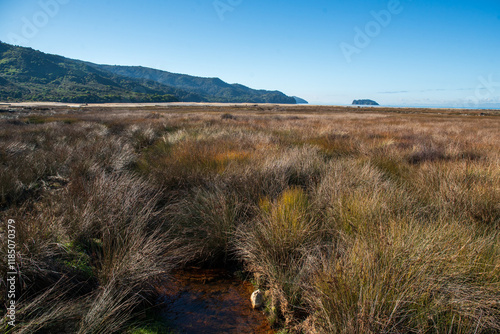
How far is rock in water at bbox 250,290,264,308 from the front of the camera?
269 cm

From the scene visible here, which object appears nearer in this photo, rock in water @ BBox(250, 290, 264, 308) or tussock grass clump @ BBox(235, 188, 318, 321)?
tussock grass clump @ BBox(235, 188, 318, 321)

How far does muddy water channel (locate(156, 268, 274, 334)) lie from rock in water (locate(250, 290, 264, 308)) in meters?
0.06

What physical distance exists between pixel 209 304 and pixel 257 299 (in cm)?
56

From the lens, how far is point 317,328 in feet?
6.82

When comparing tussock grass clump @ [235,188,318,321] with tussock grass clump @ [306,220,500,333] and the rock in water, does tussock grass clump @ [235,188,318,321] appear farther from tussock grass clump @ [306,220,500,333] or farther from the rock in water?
tussock grass clump @ [306,220,500,333]

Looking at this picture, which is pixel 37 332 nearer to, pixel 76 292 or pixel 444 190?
pixel 76 292

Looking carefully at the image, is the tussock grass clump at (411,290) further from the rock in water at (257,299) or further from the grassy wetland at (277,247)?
the rock in water at (257,299)

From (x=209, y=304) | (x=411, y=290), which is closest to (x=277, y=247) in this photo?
(x=209, y=304)

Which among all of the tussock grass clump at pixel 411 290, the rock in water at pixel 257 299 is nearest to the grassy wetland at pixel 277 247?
the tussock grass clump at pixel 411 290

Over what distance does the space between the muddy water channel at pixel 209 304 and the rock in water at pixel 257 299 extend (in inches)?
2.5

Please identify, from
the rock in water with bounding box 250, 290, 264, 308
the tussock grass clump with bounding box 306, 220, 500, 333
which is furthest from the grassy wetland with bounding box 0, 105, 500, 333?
the rock in water with bounding box 250, 290, 264, 308

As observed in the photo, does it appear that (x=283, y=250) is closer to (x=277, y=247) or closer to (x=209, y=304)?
(x=277, y=247)

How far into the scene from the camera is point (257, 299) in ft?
8.88

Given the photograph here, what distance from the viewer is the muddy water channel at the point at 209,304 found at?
2.42 metres
